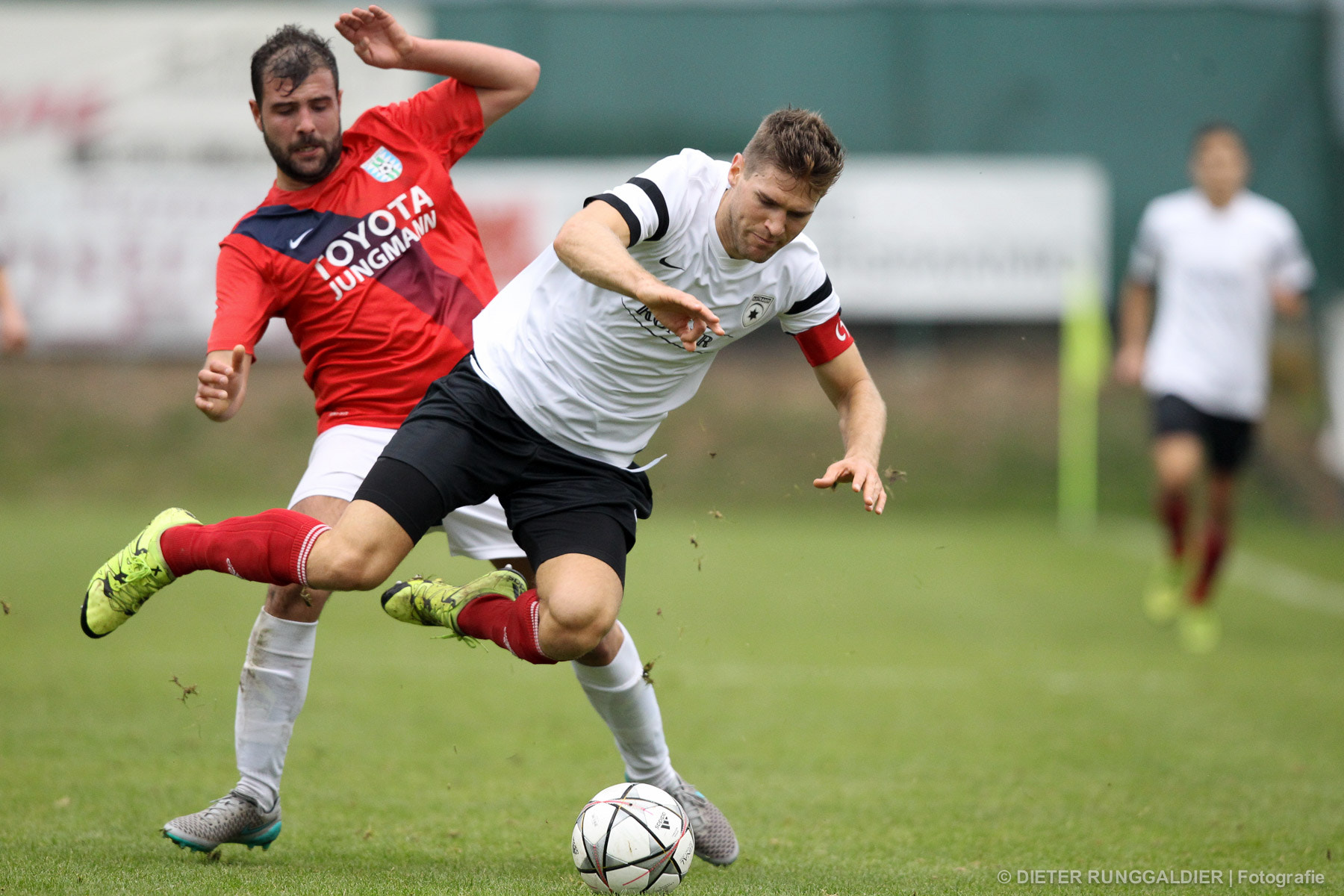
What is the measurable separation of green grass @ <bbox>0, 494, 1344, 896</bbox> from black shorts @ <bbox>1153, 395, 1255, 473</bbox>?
1.16 metres

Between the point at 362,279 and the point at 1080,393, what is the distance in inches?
510

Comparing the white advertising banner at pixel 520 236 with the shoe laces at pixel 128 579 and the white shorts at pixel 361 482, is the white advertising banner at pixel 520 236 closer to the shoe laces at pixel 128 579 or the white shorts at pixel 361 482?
the white shorts at pixel 361 482

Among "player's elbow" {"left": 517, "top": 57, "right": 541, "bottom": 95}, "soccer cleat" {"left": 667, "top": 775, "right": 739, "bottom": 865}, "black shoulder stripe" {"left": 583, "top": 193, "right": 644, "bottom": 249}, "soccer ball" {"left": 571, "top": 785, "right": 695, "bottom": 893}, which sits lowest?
"soccer cleat" {"left": 667, "top": 775, "right": 739, "bottom": 865}

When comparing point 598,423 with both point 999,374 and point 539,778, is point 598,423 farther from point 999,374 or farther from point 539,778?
point 999,374

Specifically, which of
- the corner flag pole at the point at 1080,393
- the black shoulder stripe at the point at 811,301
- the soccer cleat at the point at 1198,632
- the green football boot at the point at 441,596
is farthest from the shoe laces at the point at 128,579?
the corner flag pole at the point at 1080,393

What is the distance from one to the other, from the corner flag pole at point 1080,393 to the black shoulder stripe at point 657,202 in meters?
12.3

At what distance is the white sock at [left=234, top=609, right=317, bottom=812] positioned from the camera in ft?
13.9

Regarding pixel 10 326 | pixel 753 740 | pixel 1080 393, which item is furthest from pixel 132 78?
pixel 753 740

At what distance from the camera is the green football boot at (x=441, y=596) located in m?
4.04

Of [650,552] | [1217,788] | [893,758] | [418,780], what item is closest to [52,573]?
[650,552]

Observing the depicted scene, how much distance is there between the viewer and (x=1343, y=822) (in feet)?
15.1

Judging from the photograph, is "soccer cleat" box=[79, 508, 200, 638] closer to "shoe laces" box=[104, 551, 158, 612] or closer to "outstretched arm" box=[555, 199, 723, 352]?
"shoe laces" box=[104, 551, 158, 612]

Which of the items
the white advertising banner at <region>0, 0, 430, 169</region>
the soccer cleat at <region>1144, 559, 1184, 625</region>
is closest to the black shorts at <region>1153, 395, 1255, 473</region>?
the soccer cleat at <region>1144, 559, 1184, 625</region>

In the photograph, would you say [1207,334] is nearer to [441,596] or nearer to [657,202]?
[657,202]
